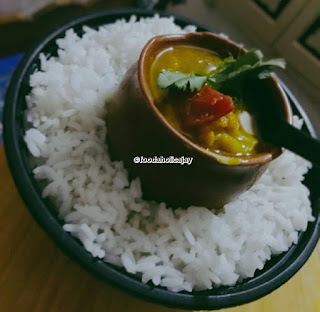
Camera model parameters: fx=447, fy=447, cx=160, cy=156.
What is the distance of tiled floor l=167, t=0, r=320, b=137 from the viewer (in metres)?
2.38

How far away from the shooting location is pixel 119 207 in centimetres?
91

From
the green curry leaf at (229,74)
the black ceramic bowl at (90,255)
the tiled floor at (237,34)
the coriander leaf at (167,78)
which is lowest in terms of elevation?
the tiled floor at (237,34)

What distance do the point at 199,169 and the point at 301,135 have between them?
0.20m

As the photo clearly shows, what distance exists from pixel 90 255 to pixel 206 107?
0.35 metres

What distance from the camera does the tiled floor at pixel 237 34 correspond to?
2.38 meters

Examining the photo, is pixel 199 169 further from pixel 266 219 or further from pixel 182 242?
pixel 266 219

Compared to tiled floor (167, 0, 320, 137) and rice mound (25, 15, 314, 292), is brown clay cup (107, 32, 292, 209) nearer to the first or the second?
rice mound (25, 15, 314, 292)

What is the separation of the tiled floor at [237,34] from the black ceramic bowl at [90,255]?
4.73ft

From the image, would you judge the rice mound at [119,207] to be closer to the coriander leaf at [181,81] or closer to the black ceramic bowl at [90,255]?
the black ceramic bowl at [90,255]

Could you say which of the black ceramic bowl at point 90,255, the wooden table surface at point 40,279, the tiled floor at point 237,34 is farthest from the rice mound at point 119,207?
the tiled floor at point 237,34

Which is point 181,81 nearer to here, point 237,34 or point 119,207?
point 119,207

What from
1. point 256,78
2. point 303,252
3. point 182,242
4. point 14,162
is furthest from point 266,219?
point 14,162

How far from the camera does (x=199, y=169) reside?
83cm

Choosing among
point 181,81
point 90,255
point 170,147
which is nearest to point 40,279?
point 90,255
